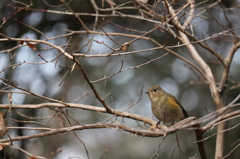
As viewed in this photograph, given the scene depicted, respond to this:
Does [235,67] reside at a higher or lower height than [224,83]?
higher

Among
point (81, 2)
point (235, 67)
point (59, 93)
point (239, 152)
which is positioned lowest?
point (239, 152)

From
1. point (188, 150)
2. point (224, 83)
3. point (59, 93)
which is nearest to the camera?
point (224, 83)

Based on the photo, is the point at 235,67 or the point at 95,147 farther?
the point at 95,147

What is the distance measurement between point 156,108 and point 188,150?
2355 millimetres

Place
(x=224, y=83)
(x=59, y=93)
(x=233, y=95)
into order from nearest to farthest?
1. (x=224, y=83)
2. (x=233, y=95)
3. (x=59, y=93)

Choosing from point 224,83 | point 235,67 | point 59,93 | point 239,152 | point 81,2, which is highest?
point 81,2

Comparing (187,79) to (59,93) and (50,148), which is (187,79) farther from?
(50,148)

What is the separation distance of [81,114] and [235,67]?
284cm

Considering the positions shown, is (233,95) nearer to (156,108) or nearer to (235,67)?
(235,67)

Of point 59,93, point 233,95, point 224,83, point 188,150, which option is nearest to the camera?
point 224,83

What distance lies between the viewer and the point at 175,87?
23.1ft

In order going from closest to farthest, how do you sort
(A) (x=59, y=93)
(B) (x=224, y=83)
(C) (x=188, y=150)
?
(B) (x=224, y=83) → (C) (x=188, y=150) → (A) (x=59, y=93)

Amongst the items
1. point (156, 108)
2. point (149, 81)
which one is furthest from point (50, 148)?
point (156, 108)

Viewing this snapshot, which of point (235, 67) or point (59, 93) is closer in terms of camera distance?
point (235, 67)
